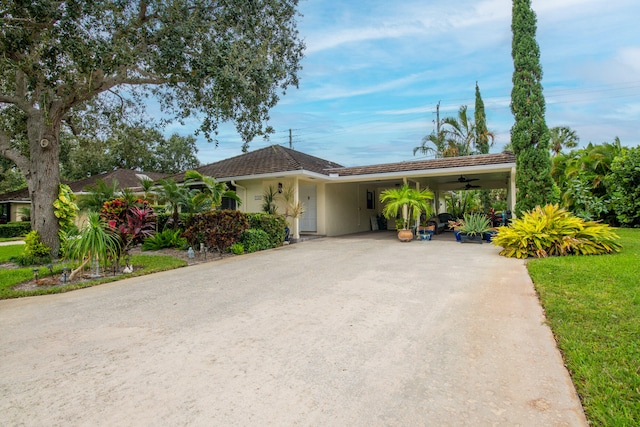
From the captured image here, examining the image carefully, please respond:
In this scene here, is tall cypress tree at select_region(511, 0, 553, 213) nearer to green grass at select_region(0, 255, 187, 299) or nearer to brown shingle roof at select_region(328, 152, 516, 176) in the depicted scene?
brown shingle roof at select_region(328, 152, 516, 176)

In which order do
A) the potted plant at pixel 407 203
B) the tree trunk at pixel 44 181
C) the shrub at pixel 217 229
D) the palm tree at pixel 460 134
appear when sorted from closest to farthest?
the tree trunk at pixel 44 181 < the shrub at pixel 217 229 < the potted plant at pixel 407 203 < the palm tree at pixel 460 134

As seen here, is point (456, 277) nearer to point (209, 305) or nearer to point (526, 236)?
point (526, 236)

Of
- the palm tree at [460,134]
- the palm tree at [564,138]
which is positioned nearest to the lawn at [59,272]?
the palm tree at [460,134]

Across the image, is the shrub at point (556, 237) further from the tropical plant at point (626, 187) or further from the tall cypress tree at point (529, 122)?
the tropical plant at point (626, 187)

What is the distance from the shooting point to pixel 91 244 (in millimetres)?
6898

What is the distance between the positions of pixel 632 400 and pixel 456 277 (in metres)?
4.06

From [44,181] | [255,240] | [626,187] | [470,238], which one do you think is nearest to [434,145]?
[626,187]

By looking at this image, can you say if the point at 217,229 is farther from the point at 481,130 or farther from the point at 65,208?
the point at 481,130

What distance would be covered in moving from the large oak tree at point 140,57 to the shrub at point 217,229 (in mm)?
2351

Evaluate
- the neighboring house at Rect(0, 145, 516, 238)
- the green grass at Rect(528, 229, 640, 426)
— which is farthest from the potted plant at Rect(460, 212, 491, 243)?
the green grass at Rect(528, 229, 640, 426)

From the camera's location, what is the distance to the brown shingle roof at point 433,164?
12.0 m

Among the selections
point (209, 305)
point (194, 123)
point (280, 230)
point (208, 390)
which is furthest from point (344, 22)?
point (208, 390)

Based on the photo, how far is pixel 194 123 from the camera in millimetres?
10570

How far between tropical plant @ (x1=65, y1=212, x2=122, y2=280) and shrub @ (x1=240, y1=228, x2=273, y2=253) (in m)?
3.81
